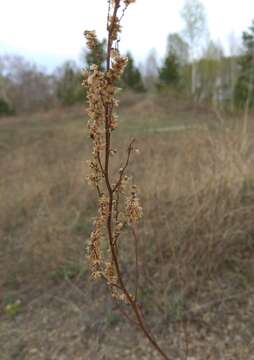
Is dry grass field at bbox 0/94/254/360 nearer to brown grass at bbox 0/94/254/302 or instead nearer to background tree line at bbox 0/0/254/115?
brown grass at bbox 0/94/254/302

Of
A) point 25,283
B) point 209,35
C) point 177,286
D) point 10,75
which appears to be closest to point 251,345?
point 177,286

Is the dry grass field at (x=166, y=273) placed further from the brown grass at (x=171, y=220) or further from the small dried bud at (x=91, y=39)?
the small dried bud at (x=91, y=39)

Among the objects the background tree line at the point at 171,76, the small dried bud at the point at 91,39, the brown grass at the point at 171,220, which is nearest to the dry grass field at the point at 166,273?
the brown grass at the point at 171,220

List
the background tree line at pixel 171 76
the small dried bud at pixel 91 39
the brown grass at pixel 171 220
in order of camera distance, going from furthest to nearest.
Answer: the background tree line at pixel 171 76, the brown grass at pixel 171 220, the small dried bud at pixel 91 39

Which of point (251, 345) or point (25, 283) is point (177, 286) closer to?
point (251, 345)

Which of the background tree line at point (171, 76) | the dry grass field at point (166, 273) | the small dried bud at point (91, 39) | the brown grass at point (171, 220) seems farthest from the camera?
the background tree line at point (171, 76)

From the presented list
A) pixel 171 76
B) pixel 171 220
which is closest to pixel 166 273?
pixel 171 220

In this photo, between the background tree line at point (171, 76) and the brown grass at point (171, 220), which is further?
the background tree line at point (171, 76)

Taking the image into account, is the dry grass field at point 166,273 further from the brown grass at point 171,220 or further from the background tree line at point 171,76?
the background tree line at point 171,76

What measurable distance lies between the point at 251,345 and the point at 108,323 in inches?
39.2

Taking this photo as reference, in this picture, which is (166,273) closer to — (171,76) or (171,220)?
(171,220)

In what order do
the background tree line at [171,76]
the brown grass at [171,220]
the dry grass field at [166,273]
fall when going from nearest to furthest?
the dry grass field at [166,273] → the brown grass at [171,220] → the background tree line at [171,76]

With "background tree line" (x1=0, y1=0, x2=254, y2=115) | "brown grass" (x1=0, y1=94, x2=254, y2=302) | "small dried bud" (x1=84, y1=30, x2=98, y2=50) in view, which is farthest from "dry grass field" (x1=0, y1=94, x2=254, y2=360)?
"background tree line" (x1=0, y1=0, x2=254, y2=115)

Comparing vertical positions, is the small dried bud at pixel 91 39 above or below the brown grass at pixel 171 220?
above
